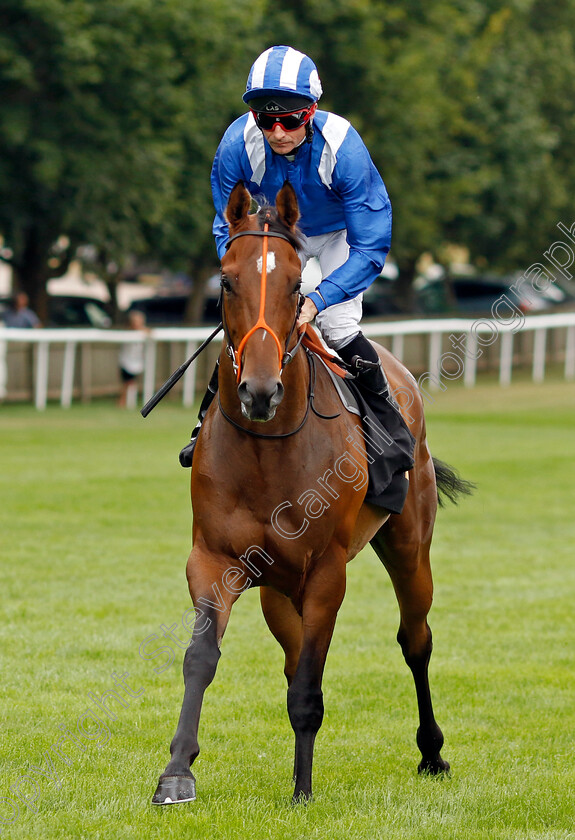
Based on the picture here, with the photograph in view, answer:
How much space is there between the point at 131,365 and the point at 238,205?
1694 centimetres

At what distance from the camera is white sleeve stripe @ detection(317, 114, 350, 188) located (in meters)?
4.87

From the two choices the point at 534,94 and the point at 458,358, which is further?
the point at 534,94

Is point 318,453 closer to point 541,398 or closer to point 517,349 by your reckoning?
point 541,398

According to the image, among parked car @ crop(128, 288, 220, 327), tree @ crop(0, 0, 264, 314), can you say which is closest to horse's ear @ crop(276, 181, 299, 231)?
tree @ crop(0, 0, 264, 314)

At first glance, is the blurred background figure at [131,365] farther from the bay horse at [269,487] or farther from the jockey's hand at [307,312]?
the jockey's hand at [307,312]

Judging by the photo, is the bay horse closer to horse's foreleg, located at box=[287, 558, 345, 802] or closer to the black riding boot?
horse's foreleg, located at box=[287, 558, 345, 802]

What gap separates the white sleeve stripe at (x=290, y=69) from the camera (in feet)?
15.4

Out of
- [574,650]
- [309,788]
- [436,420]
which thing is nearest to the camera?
[309,788]

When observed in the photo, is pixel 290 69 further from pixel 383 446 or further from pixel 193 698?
pixel 193 698

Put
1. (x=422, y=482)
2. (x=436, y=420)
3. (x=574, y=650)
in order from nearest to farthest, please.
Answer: (x=422, y=482), (x=574, y=650), (x=436, y=420)

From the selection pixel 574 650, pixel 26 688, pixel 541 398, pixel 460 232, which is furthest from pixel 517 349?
pixel 26 688

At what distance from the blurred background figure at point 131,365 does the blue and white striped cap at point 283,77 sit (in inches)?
654

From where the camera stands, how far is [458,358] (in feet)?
82.3

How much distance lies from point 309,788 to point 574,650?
3.38 m
